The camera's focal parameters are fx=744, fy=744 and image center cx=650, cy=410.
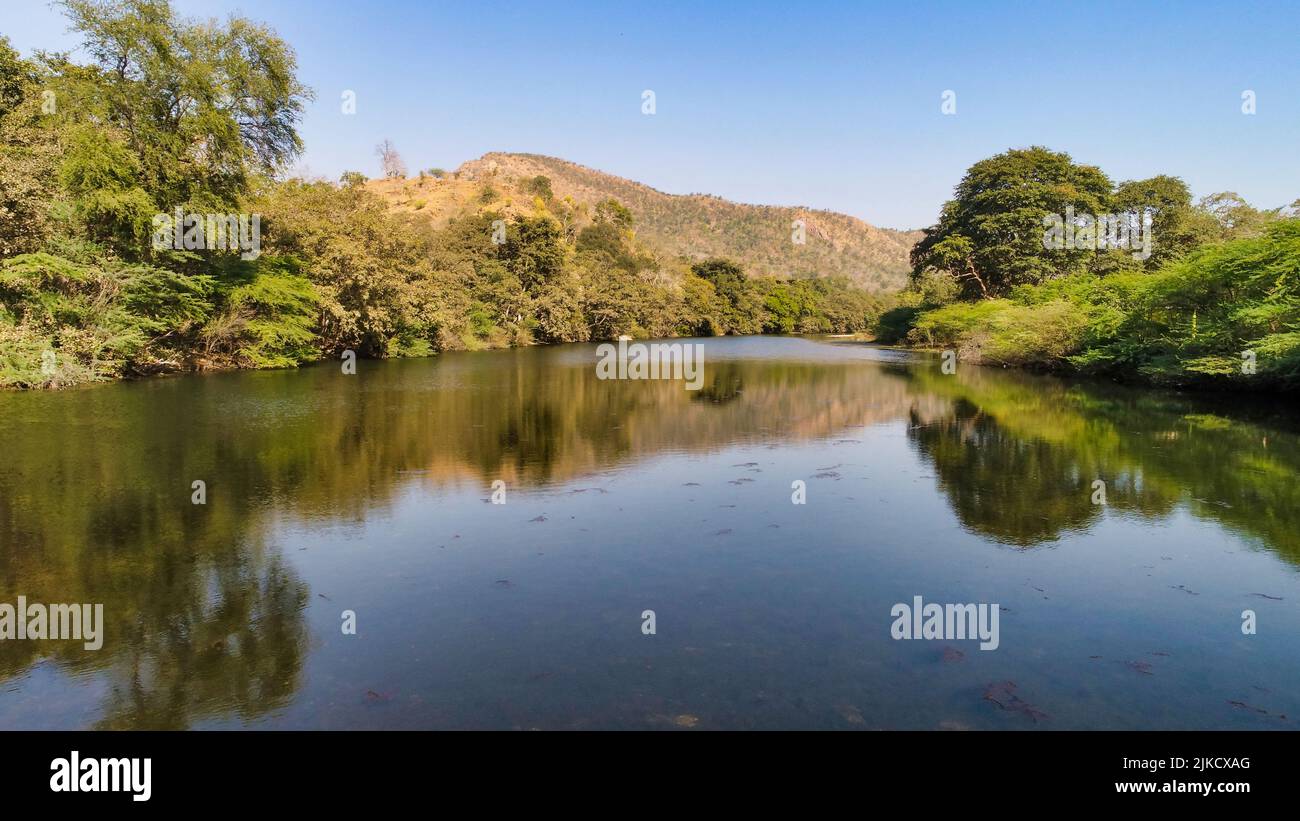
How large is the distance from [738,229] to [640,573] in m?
168

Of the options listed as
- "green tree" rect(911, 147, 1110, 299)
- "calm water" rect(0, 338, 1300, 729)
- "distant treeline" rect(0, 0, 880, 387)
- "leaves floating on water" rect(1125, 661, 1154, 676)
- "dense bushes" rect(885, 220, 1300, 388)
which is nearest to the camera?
"calm water" rect(0, 338, 1300, 729)

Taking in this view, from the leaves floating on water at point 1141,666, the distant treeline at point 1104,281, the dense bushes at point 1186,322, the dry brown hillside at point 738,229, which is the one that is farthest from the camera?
the dry brown hillside at point 738,229

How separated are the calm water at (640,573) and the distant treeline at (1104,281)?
5.48 metres

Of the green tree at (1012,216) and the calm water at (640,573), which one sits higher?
the green tree at (1012,216)

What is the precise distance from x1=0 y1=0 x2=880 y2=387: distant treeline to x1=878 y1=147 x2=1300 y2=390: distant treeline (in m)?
32.4

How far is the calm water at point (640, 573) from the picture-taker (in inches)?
195

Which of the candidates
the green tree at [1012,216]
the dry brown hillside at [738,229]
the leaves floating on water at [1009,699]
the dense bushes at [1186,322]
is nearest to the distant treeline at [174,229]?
the leaves floating on water at [1009,699]

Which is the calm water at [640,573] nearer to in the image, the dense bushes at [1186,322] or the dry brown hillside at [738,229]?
the dense bushes at [1186,322]

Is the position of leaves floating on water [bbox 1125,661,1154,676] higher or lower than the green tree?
lower

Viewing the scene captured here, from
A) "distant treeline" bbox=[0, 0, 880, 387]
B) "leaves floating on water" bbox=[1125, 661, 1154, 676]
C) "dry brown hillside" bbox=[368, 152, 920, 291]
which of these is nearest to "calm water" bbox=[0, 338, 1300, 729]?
"leaves floating on water" bbox=[1125, 661, 1154, 676]

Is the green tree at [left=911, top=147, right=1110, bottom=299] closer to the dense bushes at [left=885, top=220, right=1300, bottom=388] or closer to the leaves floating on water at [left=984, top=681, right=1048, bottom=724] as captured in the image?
the dense bushes at [left=885, top=220, right=1300, bottom=388]

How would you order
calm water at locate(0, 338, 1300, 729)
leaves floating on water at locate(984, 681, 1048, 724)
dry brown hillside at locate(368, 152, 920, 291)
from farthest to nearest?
1. dry brown hillside at locate(368, 152, 920, 291)
2. calm water at locate(0, 338, 1300, 729)
3. leaves floating on water at locate(984, 681, 1048, 724)

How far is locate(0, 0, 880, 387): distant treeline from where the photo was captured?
23.5 meters
